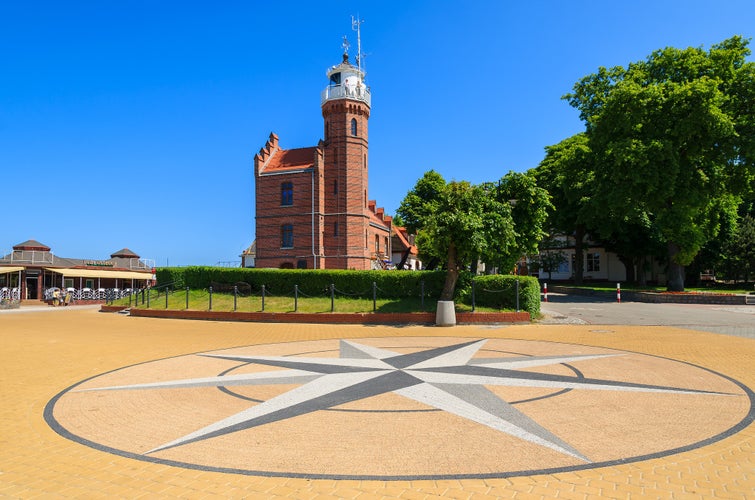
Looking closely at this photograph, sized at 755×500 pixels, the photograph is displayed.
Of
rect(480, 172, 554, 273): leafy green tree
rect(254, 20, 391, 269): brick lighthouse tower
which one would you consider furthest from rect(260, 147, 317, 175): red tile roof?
rect(480, 172, 554, 273): leafy green tree

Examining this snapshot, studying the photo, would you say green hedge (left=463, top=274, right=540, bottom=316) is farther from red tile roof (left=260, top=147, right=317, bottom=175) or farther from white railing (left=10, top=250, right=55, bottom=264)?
white railing (left=10, top=250, right=55, bottom=264)

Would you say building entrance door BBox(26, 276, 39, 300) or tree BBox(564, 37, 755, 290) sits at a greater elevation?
tree BBox(564, 37, 755, 290)

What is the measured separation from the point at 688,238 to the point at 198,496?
112 ft

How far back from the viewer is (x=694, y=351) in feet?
34.9

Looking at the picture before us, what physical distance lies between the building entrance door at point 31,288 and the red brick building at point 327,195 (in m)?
21.0

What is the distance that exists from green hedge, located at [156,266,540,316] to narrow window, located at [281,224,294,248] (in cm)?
1313

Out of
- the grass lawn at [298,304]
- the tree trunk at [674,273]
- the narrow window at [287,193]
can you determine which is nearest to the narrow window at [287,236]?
the narrow window at [287,193]

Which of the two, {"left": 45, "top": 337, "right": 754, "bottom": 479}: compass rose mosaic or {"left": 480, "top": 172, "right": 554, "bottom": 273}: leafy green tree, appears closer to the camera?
{"left": 45, "top": 337, "right": 754, "bottom": 479}: compass rose mosaic

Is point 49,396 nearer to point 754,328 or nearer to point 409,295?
point 409,295

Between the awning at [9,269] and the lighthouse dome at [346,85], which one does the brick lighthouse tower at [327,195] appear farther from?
the awning at [9,269]

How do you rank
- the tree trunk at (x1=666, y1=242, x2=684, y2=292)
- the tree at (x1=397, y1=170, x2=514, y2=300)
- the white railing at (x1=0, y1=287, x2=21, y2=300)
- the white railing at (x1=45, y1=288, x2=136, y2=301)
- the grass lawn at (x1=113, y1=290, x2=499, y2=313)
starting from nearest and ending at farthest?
1. the tree at (x1=397, y1=170, x2=514, y2=300)
2. the grass lawn at (x1=113, y1=290, x2=499, y2=313)
3. the tree trunk at (x1=666, y1=242, x2=684, y2=292)
4. the white railing at (x1=0, y1=287, x2=21, y2=300)
5. the white railing at (x1=45, y1=288, x2=136, y2=301)

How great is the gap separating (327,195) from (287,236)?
500cm

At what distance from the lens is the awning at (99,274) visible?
39.8 meters

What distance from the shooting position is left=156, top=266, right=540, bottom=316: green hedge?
19078 mm
